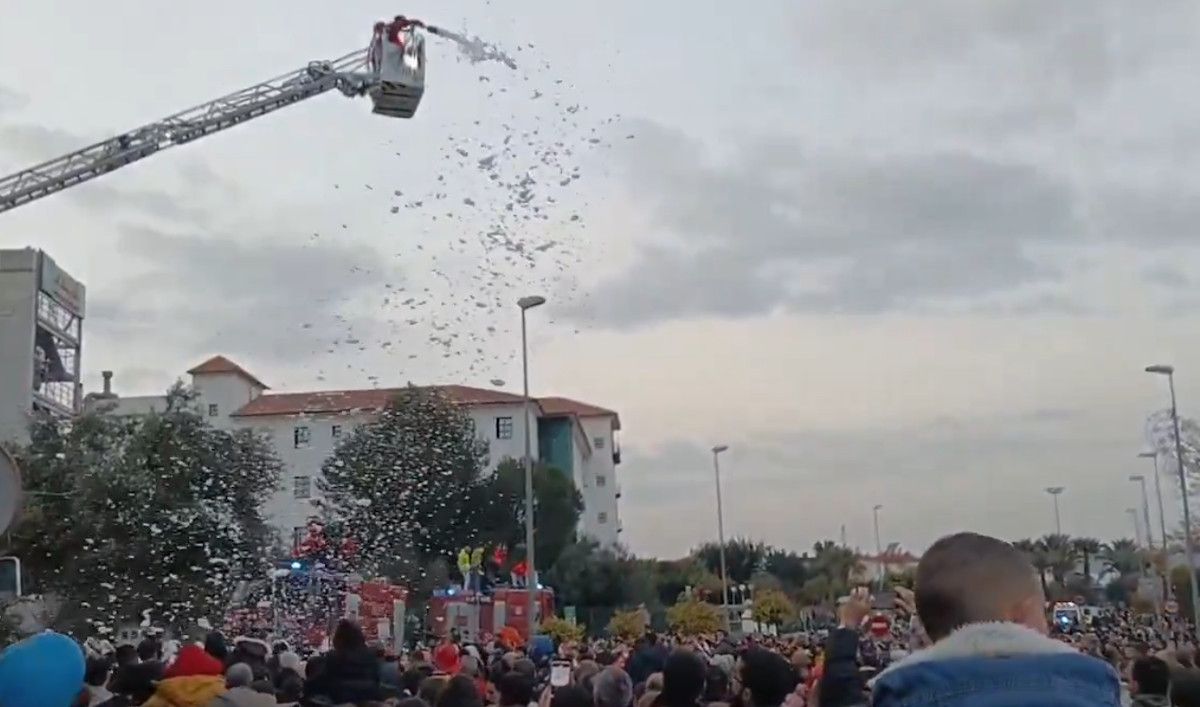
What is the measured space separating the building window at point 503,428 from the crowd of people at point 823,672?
8432cm

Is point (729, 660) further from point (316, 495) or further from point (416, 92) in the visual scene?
point (316, 495)

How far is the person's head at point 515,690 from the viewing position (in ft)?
24.2

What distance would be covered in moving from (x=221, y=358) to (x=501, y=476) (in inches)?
1303

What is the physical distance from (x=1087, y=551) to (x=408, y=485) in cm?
6043

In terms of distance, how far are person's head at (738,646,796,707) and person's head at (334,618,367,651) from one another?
101 inches

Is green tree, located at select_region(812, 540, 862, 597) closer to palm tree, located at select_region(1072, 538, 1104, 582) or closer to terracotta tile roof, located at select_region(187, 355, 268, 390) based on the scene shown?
palm tree, located at select_region(1072, 538, 1104, 582)

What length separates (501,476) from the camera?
7362cm

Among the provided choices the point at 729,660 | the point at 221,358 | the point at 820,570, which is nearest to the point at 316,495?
the point at 221,358

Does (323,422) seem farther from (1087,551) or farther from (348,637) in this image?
(348,637)

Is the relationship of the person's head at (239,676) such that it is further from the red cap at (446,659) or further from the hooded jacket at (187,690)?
the red cap at (446,659)

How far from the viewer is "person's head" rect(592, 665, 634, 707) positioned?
7262mm

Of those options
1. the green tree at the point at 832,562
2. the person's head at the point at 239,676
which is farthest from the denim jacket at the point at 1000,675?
the green tree at the point at 832,562

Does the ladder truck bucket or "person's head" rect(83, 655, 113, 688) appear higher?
the ladder truck bucket

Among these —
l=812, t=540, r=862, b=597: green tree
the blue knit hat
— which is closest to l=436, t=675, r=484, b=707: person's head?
the blue knit hat
